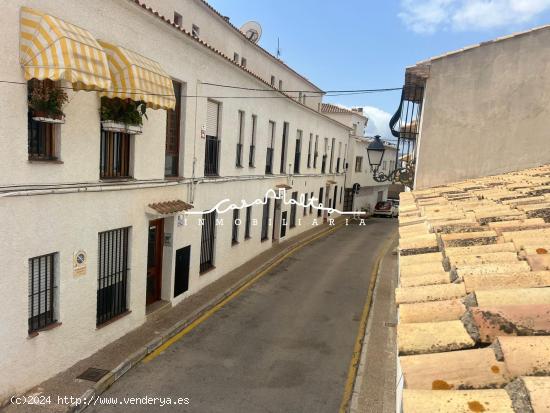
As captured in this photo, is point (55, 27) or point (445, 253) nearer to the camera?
point (445, 253)

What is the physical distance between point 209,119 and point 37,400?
8.98 metres

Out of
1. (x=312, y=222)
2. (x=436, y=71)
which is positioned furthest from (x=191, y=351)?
(x=312, y=222)

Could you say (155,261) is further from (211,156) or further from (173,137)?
(211,156)

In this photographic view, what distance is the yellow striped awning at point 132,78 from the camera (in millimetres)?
7852

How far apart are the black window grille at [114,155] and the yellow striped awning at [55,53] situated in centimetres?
234

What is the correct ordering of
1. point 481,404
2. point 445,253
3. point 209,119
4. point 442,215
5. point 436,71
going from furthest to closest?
point 209,119, point 436,71, point 442,215, point 445,253, point 481,404

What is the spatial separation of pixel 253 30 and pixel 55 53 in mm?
19241

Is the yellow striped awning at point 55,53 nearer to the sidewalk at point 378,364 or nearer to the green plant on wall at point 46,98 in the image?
the green plant on wall at point 46,98

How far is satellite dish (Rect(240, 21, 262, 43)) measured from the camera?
77.7 ft

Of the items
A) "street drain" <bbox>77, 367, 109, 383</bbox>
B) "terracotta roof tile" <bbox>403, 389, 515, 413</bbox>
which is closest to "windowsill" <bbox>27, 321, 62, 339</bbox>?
"street drain" <bbox>77, 367, 109, 383</bbox>

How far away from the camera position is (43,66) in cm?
634

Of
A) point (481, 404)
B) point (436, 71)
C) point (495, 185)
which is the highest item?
point (436, 71)

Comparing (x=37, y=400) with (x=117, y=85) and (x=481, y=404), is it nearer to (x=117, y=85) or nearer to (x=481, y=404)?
(x=117, y=85)

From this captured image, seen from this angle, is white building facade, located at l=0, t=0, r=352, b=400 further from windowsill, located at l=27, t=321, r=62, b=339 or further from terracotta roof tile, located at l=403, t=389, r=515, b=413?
terracotta roof tile, located at l=403, t=389, r=515, b=413
